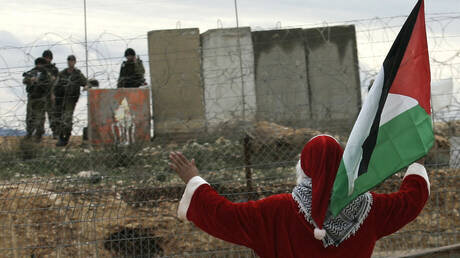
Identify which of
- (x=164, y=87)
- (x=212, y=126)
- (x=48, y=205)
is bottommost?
(x=48, y=205)

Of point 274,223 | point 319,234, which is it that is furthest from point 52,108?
point 319,234

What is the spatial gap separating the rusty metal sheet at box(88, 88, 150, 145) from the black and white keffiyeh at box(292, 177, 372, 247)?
533 centimetres

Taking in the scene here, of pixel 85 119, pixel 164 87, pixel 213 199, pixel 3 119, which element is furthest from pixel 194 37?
pixel 213 199

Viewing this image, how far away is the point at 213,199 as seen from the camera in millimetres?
2938

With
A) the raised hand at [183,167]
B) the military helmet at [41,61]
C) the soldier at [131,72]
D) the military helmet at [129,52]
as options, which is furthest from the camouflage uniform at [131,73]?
the raised hand at [183,167]

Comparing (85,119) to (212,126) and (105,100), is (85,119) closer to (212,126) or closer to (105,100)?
(105,100)

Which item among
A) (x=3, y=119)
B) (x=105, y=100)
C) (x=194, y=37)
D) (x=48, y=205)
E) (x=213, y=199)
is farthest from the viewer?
(x=194, y=37)

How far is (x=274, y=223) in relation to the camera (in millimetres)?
2906

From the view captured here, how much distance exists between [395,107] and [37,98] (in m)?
5.87

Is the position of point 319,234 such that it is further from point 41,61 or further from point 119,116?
point 119,116

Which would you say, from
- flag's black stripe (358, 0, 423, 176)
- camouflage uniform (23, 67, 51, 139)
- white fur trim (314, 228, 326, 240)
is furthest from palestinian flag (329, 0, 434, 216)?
camouflage uniform (23, 67, 51, 139)

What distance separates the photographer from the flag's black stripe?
8.51ft

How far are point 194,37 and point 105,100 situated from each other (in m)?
2.26

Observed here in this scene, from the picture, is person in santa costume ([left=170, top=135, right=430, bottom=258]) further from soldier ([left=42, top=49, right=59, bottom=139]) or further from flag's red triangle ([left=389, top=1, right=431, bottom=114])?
soldier ([left=42, top=49, right=59, bottom=139])
